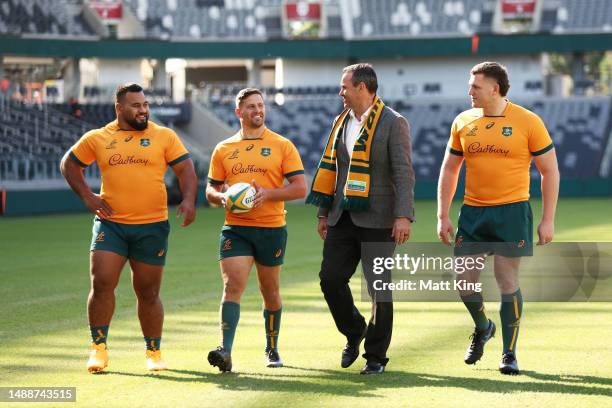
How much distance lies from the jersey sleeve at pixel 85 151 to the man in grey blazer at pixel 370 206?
167 centimetres

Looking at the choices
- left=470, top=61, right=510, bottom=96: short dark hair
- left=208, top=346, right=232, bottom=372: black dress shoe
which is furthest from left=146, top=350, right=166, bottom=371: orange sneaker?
left=470, top=61, right=510, bottom=96: short dark hair

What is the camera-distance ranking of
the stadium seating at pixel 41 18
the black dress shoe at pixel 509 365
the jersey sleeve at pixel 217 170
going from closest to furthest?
the black dress shoe at pixel 509 365
the jersey sleeve at pixel 217 170
the stadium seating at pixel 41 18

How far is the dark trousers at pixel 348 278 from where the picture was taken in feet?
29.8

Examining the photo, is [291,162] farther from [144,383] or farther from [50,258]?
[50,258]

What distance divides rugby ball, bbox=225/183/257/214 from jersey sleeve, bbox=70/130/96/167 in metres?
1.13

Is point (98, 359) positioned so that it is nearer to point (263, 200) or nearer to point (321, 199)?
point (263, 200)

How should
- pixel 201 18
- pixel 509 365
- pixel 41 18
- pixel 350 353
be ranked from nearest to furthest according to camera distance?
1. pixel 509 365
2. pixel 350 353
3. pixel 41 18
4. pixel 201 18

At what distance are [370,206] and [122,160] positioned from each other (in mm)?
1836

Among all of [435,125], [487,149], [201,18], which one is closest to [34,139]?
[201,18]

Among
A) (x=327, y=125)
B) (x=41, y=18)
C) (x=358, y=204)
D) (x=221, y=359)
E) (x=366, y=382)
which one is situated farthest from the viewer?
(x=327, y=125)

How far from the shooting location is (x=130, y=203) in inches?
364

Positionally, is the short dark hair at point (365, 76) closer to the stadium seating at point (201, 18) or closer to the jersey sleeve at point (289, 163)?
the jersey sleeve at point (289, 163)

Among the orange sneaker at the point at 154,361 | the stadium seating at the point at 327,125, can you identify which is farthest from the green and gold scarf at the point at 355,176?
the stadium seating at the point at 327,125

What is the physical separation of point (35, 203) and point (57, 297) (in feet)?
80.2
